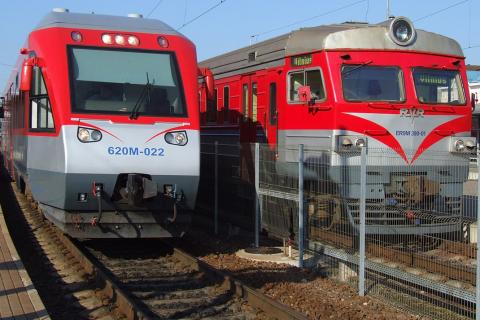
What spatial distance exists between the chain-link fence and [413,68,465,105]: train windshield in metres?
0.93

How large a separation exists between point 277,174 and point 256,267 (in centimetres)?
159

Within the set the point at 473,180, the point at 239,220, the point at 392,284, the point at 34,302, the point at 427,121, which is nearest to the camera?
the point at 34,302

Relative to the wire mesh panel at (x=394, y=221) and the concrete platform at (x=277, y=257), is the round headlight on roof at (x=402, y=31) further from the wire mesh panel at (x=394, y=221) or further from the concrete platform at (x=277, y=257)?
the concrete platform at (x=277, y=257)

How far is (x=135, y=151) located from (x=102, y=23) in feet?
7.22

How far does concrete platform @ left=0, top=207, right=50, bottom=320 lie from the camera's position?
604 cm

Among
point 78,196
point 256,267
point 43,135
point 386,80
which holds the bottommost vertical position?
point 256,267

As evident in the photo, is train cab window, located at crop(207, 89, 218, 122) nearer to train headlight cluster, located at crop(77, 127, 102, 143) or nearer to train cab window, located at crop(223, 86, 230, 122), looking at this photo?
train cab window, located at crop(223, 86, 230, 122)

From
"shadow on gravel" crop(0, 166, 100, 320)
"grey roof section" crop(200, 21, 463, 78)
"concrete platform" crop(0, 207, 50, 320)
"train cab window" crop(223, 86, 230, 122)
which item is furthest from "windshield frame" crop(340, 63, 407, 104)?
"concrete platform" crop(0, 207, 50, 320)

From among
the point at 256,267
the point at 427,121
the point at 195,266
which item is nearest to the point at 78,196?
the point at 195,266

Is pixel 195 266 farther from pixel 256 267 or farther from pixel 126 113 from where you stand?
pixel 126 113

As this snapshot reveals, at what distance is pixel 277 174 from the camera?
9.85 meters

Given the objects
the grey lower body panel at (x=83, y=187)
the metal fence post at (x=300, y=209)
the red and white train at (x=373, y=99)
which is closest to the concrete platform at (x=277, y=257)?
the metal fence post at (x=300, y=209)

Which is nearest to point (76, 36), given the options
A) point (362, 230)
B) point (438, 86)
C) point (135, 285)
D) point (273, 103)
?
point (135, 285)

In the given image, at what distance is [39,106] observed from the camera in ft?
29.9
